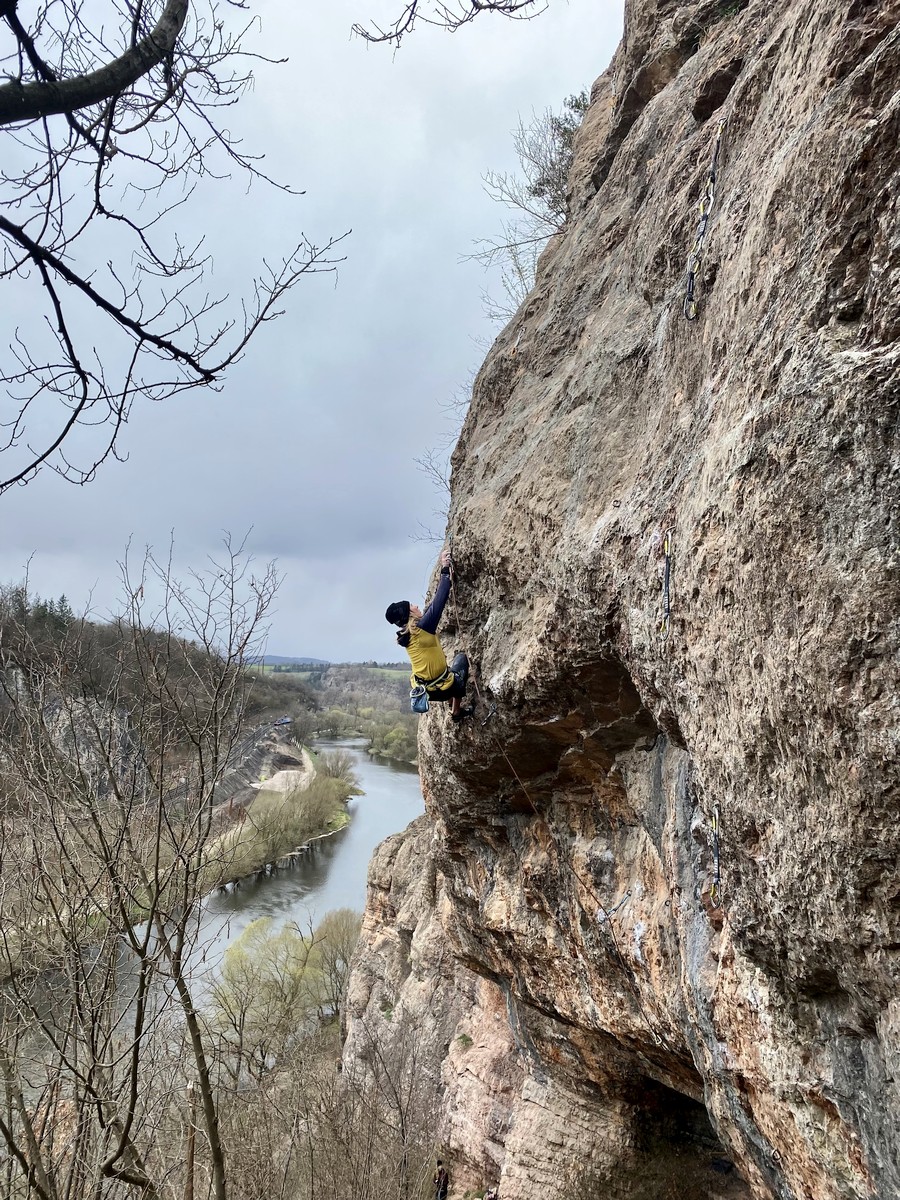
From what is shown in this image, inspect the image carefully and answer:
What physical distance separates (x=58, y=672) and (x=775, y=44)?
218 inches

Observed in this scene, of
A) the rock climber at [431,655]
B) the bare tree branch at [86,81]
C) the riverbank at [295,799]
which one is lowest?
the riverbank at [295,799]

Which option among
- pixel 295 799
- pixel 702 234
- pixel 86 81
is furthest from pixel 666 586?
pixel 295 799

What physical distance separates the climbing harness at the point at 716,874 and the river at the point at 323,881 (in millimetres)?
16986

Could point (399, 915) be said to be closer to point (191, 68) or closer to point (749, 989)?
point (749, 989)

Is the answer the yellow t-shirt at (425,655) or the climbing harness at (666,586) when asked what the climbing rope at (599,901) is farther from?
the climbing harness at (666,586)

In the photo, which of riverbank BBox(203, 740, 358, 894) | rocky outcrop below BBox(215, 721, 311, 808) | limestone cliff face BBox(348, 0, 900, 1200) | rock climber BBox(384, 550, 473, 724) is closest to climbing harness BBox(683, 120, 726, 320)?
limestone cliff face BBox(348, 0, 900, 1200)

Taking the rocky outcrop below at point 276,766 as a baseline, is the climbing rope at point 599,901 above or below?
above

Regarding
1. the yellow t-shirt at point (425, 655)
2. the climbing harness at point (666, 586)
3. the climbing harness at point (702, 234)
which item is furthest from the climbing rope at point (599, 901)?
the climbing harness at point (702, 234)

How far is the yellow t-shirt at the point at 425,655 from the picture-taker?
5742 mm

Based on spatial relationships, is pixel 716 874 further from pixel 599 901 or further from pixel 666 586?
pixel 599 901

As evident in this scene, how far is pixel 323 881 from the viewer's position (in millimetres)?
27797

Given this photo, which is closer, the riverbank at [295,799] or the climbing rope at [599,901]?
the climbing rope at [599,901]

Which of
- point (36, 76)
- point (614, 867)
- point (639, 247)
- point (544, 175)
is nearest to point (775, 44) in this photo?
point (639, 247)

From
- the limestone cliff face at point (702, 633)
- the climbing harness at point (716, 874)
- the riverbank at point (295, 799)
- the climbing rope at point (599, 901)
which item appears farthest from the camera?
the riverbank at point (295, 799)
